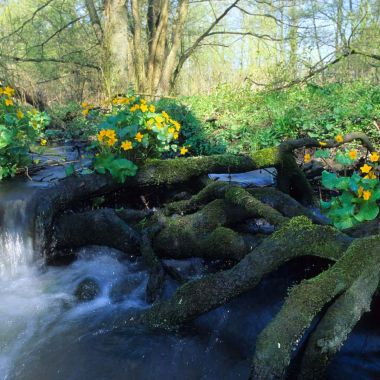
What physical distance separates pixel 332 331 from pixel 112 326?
1653mm

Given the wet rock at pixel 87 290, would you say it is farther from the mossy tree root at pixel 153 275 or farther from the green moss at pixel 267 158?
the green moss at pixel 267 158

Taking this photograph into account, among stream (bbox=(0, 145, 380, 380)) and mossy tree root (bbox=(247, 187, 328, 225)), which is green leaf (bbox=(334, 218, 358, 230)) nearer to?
mossy tree root (bbox=(247, 187, 328, 225))

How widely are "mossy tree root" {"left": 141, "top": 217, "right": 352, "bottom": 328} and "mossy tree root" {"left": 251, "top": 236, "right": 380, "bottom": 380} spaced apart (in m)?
0.21

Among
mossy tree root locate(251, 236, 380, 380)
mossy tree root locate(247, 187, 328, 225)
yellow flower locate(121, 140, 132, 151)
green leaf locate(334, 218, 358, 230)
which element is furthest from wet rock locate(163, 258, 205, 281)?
mossy tree root locate(251, 236, 380, 380)

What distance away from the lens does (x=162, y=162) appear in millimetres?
4230

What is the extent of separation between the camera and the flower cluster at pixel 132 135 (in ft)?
13.0

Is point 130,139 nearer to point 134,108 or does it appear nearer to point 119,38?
point 134,108

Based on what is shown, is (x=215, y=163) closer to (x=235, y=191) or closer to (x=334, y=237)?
(x=235, y=191)

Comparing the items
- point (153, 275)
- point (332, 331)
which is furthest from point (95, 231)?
point (332, 331)

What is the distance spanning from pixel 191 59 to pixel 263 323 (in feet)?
50.8

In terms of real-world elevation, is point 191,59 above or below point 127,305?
above

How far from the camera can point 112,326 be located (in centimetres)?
299

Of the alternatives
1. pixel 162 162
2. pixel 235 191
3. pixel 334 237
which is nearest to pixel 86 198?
pixel 162 162

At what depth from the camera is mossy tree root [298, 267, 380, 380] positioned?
78.3 inches
